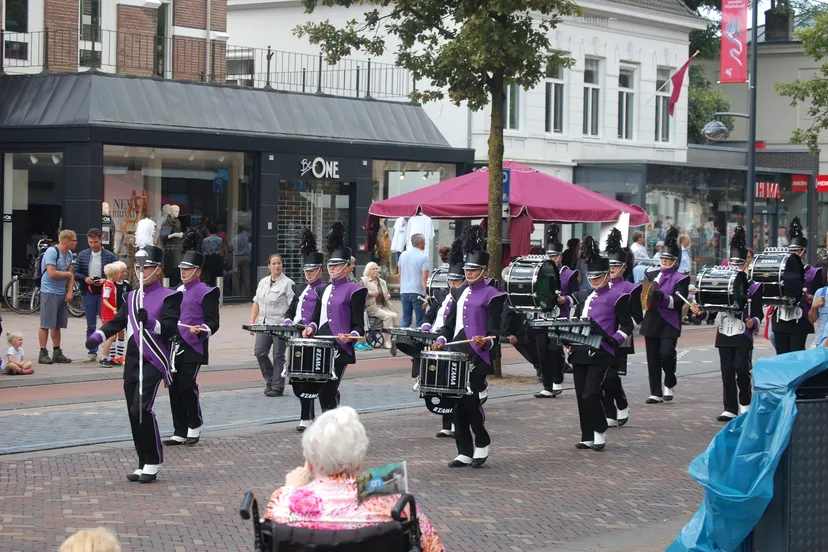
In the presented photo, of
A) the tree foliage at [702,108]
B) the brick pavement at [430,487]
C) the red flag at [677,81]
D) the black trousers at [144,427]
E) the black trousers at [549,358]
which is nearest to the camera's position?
the brick pavement at [430,487]

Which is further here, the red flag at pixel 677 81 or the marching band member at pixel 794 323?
the red flag at pixel 677 81

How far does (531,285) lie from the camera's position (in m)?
15.5

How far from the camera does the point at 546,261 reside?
15.8m

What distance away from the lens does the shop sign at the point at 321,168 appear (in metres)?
28.5

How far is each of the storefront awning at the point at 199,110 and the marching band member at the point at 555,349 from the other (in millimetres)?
11545

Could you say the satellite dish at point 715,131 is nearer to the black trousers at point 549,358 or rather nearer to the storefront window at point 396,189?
the storefront window at point 396,189

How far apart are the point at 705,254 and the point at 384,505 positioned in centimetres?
3450

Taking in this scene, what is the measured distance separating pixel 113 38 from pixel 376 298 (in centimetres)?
1002

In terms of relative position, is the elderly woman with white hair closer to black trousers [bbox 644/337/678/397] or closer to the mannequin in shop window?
black trousers [bbox 644/337/678/397]

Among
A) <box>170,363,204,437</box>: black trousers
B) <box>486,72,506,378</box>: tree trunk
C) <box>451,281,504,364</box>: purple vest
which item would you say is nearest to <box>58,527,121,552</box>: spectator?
<box>451,281,504,364</box>: purple vest

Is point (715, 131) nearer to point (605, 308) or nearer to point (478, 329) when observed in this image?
point (605, 308)

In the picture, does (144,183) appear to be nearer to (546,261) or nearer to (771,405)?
(546,261)

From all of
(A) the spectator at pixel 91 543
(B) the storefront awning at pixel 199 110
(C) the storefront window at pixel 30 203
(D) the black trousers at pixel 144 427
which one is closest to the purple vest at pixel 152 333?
(D) the black trousers at pixel 144 427

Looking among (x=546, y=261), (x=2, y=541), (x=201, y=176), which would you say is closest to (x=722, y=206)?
(x=201, y=176)
